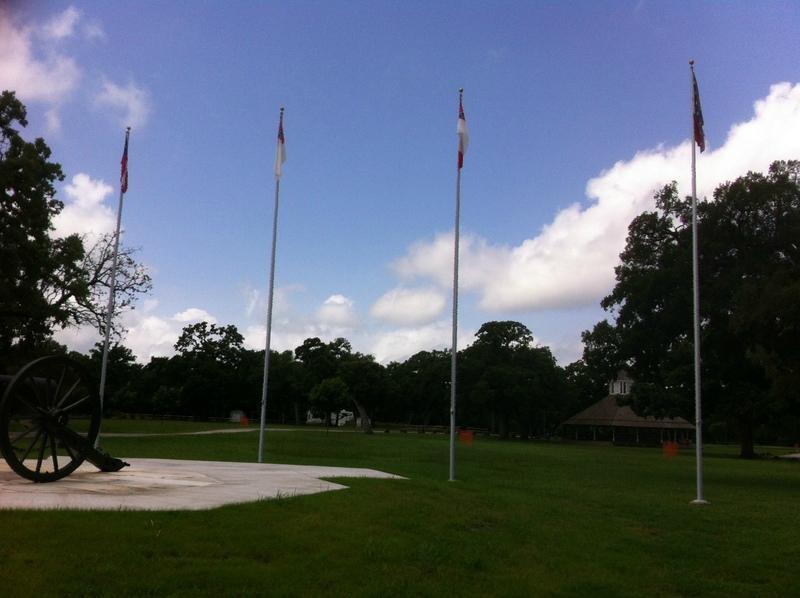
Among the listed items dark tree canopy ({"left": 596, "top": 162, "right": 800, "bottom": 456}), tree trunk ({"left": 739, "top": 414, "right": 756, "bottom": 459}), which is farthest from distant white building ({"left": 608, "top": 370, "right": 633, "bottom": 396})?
dark tree canopy ({"left": 596, "top": 162, "right": 800, "bottom": 456})

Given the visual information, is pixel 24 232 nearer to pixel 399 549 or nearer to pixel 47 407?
pixel 47 407

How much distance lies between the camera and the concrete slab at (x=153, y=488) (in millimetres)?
9906

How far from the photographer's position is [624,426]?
8100 centimetres

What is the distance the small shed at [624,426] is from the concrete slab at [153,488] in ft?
223

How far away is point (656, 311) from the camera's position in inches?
1362

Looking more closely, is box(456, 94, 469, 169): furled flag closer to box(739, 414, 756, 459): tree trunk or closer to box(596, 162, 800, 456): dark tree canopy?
box(596, 162, 800, 456): dark tree canopy

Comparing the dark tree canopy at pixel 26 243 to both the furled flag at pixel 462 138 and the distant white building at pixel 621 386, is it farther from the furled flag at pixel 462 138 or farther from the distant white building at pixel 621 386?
the distant white building at pixel 621 386

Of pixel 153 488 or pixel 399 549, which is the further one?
pixel 153 488

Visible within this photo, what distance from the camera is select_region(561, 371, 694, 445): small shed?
80688 mm

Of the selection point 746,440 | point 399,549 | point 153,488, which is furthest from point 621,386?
point 399,549

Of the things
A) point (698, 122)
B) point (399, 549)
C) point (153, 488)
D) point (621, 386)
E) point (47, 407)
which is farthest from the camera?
point (621, 386)

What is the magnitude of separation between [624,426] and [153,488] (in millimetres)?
74772

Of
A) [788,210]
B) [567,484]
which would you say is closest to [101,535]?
[567,484]

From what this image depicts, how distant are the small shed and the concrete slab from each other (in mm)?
68084
